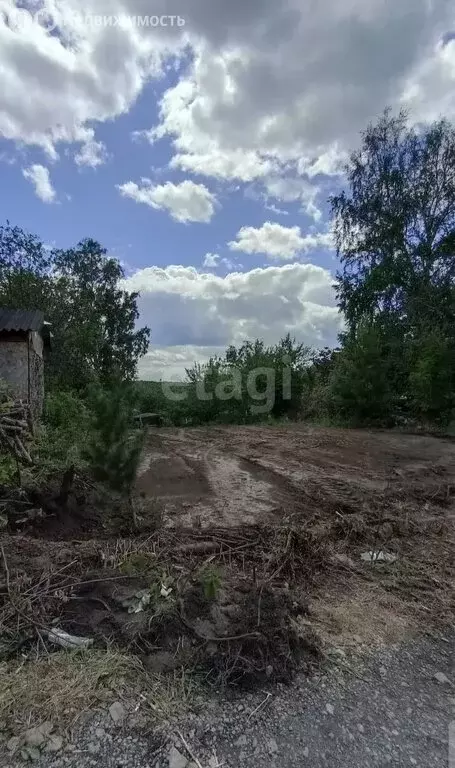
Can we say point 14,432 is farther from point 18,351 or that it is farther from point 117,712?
point 117,712

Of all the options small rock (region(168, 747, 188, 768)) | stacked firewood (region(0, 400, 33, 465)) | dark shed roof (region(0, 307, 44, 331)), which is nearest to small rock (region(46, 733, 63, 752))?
small rock (region(168, 747, 188, 768))

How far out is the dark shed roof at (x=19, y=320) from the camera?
7656 millimetres

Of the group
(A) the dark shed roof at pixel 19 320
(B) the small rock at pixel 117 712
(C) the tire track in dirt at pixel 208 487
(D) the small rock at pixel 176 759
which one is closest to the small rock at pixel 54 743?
(B) the small rock at pixel 117 712

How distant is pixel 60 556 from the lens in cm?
274

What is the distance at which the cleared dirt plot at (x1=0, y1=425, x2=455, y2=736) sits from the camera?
2.05 m

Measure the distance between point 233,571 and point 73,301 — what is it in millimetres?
15007

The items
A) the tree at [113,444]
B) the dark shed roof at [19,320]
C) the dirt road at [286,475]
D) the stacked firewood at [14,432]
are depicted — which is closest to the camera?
the tree at [113,444]

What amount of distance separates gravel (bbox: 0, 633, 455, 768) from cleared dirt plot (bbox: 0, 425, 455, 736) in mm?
145

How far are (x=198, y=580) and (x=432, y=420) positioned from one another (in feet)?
34.1

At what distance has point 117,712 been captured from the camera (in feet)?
5.52

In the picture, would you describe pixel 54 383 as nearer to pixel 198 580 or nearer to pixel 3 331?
pixel 3 331

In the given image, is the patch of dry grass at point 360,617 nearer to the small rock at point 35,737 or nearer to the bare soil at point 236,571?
the bare soil at point 236,571

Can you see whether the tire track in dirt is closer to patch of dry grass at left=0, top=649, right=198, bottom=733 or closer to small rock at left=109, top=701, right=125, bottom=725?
patch of dry grass at left=0, top=649, right=198, bottom=733

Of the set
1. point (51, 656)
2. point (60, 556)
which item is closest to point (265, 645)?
point (51, 656)
